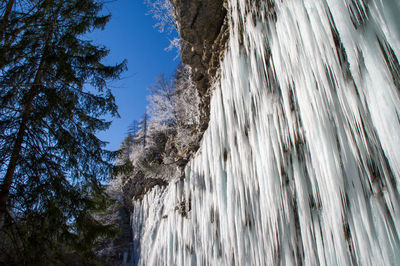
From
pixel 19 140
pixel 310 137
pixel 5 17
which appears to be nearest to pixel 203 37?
pixel 5 17

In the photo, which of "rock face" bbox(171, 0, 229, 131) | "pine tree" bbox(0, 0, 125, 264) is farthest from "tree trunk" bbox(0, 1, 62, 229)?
"rock face" bbox(171, 0, 229, 131)

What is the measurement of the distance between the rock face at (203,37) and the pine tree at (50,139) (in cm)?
225

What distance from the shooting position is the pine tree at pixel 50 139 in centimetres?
435

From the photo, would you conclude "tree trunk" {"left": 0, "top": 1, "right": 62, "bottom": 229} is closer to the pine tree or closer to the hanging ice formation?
the pine tree

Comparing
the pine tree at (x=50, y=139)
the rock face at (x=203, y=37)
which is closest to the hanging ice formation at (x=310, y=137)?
the rock face at (x=203, y=37)

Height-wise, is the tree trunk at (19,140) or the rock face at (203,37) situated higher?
the rock face at (203,37)

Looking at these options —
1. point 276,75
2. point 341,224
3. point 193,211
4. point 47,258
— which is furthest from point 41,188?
point 341,224

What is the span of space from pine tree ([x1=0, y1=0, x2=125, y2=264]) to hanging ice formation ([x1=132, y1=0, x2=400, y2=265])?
3208mm

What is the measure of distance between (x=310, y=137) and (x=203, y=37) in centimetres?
381

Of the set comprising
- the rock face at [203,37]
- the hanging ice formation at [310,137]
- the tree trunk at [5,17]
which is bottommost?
the hanging ice formation at [310,137]

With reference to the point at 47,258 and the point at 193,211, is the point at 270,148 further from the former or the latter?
the point at 47,258

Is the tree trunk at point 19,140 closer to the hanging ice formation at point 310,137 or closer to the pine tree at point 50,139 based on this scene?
the pine tree at point 50,139

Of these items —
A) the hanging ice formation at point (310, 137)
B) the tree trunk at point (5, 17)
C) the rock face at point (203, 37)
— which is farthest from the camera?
the rock face at point (203, 37)

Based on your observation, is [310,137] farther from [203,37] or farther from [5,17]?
[5,17]
